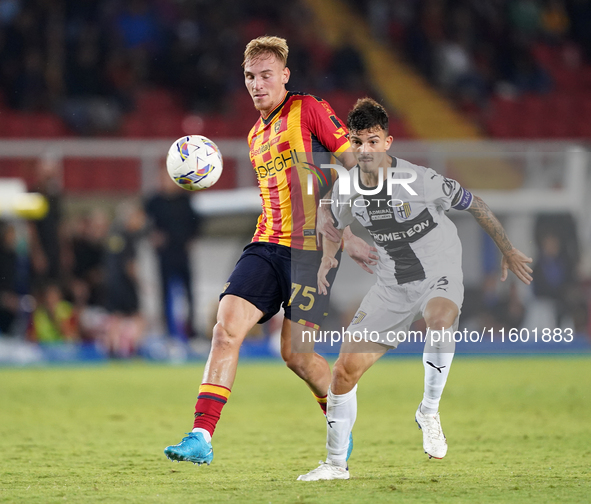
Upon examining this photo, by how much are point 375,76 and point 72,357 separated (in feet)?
33.5

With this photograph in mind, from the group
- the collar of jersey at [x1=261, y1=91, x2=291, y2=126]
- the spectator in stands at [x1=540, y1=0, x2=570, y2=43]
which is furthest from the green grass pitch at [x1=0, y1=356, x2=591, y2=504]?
the spectator in stands at [x1=540, y1=0, x2=570, y2=43]

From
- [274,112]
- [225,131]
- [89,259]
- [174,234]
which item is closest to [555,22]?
[225,131]

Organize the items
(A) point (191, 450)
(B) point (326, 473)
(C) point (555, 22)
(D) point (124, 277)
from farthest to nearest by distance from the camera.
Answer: (C) point (555, 22)
(D) point (124, 277)
(B) point (326, 473)
(A) point (191, 450)

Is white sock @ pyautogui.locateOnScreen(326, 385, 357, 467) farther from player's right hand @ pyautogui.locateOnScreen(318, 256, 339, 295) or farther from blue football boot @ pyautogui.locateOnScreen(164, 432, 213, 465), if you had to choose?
blue football boot @ pyautogui.locateOnScreen(164, 432, 213, 465)

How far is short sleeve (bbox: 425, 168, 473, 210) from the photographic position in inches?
190

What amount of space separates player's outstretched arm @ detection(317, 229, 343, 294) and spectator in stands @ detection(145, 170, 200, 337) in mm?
7273

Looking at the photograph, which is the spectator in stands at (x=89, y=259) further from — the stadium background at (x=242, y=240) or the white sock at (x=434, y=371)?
the white sock at (x=434, y=371)

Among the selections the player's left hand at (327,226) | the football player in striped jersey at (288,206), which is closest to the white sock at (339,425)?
the football player in striped jersey at (288,206)

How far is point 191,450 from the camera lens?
4211mm

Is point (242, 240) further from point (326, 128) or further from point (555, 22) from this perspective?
point (555, 22)

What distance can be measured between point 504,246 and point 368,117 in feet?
3.38

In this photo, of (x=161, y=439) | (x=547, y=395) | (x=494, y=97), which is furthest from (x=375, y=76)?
(x=161, y=439)

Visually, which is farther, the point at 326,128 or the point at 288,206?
the point at 288,206

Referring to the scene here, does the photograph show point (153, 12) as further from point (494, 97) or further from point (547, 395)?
point (547, 395)
